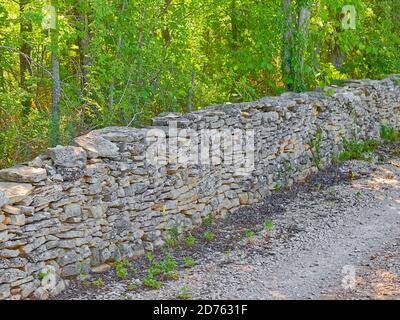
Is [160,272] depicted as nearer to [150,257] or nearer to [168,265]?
[168,265]

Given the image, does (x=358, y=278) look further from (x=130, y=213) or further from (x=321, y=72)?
(x=321, y=72)

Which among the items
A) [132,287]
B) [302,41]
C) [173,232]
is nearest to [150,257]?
[173,232]

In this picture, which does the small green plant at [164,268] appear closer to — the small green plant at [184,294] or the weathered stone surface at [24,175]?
the small green plant at [184,294]

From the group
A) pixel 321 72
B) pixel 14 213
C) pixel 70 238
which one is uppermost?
pixel 321 72

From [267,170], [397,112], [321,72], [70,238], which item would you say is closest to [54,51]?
[70,238]

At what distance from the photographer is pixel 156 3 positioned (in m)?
9.76

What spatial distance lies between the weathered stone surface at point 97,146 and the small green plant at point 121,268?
1237mm

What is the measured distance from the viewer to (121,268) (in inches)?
273

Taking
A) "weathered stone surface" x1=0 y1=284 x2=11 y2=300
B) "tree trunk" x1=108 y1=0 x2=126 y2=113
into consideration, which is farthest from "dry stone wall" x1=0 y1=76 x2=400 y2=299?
"tree trunk" x1=108 y1=0 x2=126 y2=113

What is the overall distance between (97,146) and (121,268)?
1411 millimetres

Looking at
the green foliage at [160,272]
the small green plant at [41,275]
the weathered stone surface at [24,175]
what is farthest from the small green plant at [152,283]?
the weathered stone surface at [24,175]
